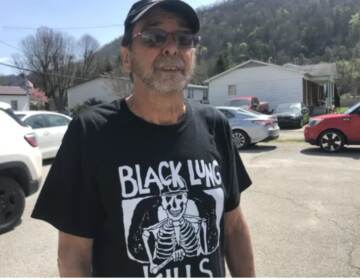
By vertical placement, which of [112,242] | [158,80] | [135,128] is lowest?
[112,242]

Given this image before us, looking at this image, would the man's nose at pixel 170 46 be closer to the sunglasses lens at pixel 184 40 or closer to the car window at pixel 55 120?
the sunglasses lens at pixel 184 40

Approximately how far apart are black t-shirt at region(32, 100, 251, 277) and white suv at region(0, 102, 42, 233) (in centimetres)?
404

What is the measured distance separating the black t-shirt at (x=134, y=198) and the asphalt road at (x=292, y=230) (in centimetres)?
259

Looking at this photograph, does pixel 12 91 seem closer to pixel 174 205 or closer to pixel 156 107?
pixel 156 107

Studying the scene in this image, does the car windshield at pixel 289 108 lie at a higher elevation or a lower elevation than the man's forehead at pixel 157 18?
lower

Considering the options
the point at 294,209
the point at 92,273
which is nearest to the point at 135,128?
the point at 92,273

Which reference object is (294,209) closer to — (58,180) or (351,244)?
(351,244)

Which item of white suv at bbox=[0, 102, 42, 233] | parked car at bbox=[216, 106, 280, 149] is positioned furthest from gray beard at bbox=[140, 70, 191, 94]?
parked car at bbox=[216, 106, 280, 149]

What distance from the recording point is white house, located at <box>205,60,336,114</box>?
3225 cm

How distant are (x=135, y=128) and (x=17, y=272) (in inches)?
124

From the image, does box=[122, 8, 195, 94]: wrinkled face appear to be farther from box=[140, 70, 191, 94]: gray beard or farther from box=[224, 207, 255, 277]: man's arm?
box=[224, 207, 255, 277]: man's arm

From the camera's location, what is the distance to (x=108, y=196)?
157 cm

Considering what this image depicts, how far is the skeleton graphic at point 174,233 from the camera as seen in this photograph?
5.16ft

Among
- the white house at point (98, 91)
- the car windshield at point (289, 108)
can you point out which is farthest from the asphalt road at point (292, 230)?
the white house at point (98, 91)
